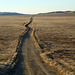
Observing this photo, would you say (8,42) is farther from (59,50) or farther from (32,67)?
(32,67)

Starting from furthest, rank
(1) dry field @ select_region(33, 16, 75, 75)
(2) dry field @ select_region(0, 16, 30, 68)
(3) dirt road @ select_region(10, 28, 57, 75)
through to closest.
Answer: (2) dry field @ select_region(0, 16, 30, 68)
(1) dry field @ select_region(33, 16, 75, 75)
(3) dirt road @ select_region(10, 28, 57, 75)

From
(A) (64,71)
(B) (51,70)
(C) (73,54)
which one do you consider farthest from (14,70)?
(C) (73,54)

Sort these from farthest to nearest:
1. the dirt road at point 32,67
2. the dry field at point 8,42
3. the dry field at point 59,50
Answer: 1. the dry field at point 8,42
2. the dry field at point 59,50
3. the dirt road at point 32,67

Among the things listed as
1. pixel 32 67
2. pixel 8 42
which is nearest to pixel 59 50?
pixel 32 67

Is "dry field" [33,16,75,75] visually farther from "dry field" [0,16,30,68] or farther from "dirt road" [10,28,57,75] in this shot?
"dry field" [0,16,30,68]

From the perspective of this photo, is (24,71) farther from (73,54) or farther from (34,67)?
(73,54)

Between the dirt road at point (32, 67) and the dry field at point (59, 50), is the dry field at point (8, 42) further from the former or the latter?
the dry field at point (59, 50)

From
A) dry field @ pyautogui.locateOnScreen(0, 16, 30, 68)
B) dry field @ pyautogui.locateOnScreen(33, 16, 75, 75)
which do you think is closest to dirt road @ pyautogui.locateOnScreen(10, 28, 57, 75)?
dry field @ pyautogui.locateOnScreen(33, 16, 75, 75)

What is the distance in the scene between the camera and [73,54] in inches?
719

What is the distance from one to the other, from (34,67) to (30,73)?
135 cm

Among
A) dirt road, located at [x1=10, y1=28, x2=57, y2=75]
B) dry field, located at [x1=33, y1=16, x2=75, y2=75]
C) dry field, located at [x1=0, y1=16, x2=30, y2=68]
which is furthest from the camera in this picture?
dry field, located at [x1=0, y1=16, x2=30, y2=68]

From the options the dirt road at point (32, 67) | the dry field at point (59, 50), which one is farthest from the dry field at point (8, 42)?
the dry field at point (59, 50)

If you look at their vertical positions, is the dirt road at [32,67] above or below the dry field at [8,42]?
above

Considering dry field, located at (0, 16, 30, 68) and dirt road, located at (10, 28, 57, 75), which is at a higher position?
dirt road, located at (10, 28, 57, 75)
